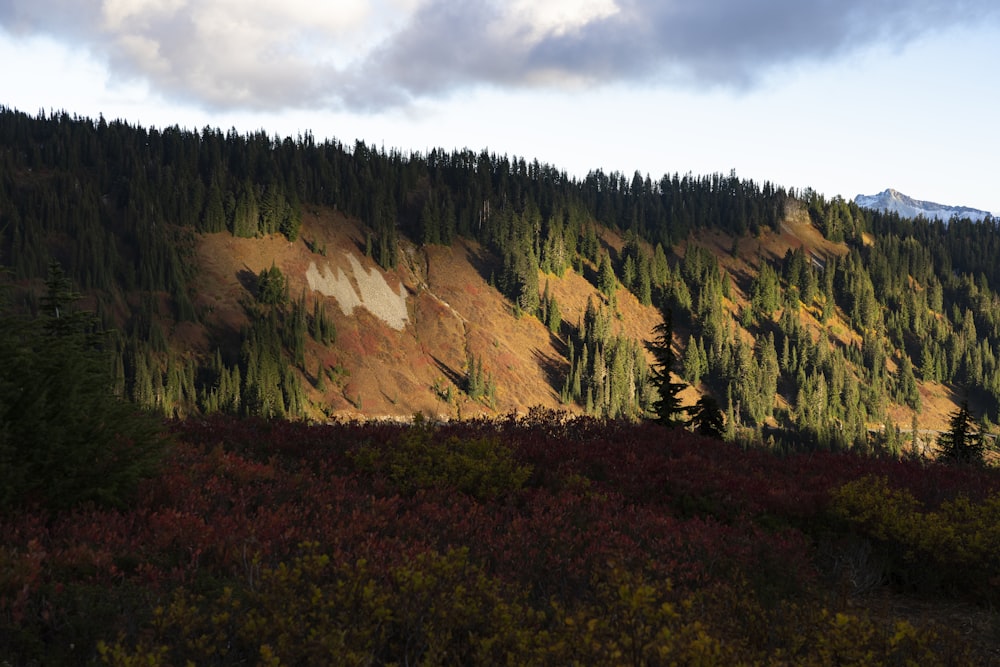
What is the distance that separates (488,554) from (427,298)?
126219mm

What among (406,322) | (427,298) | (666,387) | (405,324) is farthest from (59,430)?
(427,298)

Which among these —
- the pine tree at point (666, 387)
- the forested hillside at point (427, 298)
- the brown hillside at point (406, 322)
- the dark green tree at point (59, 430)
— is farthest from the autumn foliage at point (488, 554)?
the brown hillside at point (406, 322)

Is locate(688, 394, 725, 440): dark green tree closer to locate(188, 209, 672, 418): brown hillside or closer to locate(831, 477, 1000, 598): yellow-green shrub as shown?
locate(831, 477, 1000, 598): yellow-green shrub

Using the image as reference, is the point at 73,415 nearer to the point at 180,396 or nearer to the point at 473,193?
the point at 180,396

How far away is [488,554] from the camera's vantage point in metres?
8.53

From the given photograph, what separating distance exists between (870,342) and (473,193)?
109 metres

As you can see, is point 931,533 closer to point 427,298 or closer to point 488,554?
point 488,554

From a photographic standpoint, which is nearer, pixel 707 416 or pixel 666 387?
pixel 707 416

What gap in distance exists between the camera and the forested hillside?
106188mm

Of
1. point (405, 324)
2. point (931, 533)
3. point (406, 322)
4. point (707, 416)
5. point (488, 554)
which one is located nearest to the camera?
point (488, 554)

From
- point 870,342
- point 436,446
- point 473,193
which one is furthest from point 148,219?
point 870,342

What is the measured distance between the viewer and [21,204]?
125375 mm

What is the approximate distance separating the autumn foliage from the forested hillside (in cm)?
7219

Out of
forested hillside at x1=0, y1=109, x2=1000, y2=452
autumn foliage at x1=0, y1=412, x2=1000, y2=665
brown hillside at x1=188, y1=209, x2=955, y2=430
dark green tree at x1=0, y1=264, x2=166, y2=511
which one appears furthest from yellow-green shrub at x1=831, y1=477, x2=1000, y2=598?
brown hillside at x1=188, y1=209, x2=955, y2=430
